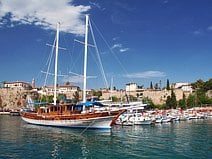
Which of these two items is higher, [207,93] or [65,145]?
[207,93]

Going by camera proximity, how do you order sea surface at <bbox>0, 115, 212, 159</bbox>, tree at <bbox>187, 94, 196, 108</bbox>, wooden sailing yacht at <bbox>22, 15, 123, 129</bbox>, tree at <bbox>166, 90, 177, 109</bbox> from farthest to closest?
tree at <bbox>187, 94, 196, 108</bbox> < tree at <bbox>166, 90, 177, 109</bbox> < wooden sailing yacht at <bbox>22, 15, 123, 129</bbox> < sea surface at <bbox>0, 115, 212, 159</bbox>

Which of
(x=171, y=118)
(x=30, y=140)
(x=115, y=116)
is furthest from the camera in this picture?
(x=171, y=118)

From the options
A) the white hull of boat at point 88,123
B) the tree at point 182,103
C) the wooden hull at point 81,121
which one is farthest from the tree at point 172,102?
the white hull of boat at point 88,123

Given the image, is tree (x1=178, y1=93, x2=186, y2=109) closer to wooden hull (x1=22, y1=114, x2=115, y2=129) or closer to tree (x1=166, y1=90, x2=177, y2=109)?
tree (x1=166, y1=90, x2=177, y2=109)


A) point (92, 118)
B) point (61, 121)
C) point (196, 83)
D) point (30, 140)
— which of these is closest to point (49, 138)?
point (30, 140)

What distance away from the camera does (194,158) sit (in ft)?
80.3

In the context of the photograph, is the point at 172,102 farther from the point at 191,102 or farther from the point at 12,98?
the point at 12,98

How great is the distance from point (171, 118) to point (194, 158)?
43353 mm

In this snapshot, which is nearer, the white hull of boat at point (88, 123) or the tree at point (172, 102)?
the white hull of boat at point (88, 123)

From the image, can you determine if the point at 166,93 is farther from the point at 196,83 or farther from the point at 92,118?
the point at 92,118

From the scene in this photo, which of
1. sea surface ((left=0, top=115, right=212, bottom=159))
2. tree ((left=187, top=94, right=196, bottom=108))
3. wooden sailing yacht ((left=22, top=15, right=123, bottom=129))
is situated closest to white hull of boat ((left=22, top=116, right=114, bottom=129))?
wooden sailing yacht ((left=22, top=15, right=123, bottom=129))

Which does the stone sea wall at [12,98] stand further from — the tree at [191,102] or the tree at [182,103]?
the tree at [191,102]

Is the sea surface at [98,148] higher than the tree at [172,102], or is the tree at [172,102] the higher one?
the tree at [172,102]

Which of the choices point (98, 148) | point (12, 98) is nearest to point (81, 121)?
point (98, 148)
